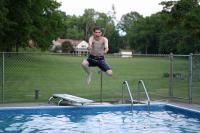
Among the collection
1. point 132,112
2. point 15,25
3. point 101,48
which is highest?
point 15,25

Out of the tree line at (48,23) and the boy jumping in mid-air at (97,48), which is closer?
the boy jumping in mid-air at (97,48)

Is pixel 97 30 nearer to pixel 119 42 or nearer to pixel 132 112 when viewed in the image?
pixel 132 112

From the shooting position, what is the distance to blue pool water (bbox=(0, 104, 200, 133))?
11.3 metres

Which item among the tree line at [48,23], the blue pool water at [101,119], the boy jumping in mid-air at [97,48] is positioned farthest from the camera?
the tree line at [48,23]

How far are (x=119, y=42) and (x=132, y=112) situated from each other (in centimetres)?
12982

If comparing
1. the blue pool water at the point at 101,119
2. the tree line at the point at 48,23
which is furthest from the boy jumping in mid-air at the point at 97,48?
the tree line at the point at 48,23

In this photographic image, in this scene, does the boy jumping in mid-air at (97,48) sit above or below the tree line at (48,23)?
below

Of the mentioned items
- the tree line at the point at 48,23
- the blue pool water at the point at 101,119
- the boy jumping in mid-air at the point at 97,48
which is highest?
the tree line at the point at 48,23

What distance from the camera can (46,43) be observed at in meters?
53.7

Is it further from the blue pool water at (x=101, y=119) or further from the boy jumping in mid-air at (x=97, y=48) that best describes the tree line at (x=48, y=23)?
the boy jumping in mid-air at (x=97, y=48)

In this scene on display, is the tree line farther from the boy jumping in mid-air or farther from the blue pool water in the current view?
the boy jumping in mid-air

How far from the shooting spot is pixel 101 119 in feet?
43.7

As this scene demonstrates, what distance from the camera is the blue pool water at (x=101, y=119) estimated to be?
444 inches

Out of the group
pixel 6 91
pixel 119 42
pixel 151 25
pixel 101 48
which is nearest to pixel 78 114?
pixel 101 48
